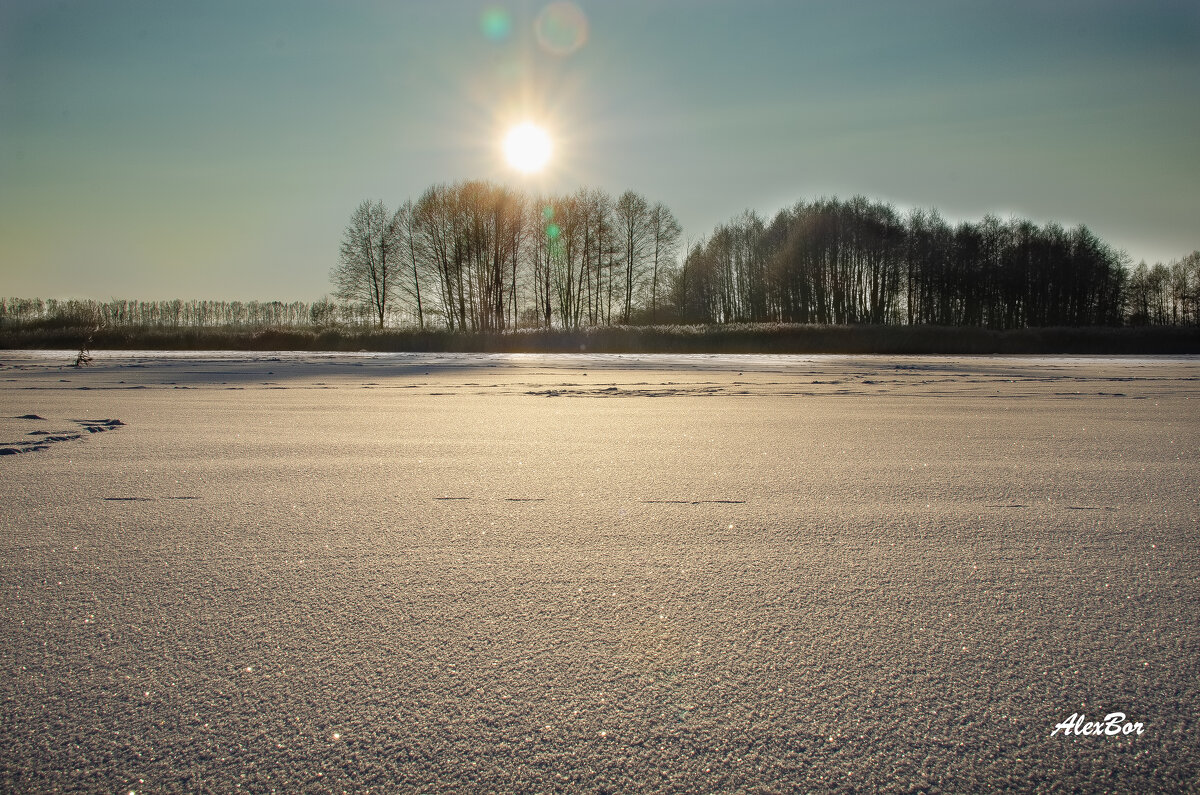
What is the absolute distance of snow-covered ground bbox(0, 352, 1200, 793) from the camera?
1.00 m

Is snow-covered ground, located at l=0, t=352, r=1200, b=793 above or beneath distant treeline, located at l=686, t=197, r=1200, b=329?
beneath

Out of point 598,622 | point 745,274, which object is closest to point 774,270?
point 745,274

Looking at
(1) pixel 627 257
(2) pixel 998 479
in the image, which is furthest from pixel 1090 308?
(2) pixel 998 479

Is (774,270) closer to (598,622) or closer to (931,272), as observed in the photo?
(931,272)

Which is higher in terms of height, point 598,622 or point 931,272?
point 931,272

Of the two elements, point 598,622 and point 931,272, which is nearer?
point 598,622

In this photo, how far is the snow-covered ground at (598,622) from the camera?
1005 mm

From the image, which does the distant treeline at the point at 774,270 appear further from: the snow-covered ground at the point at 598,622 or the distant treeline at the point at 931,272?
the snow-covered ground at the point at 598,622

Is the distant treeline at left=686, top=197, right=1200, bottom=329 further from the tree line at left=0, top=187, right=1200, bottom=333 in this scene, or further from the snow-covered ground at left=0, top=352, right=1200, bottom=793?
the snow-covered ground at left=0, top=352, right=1200, bottom=793

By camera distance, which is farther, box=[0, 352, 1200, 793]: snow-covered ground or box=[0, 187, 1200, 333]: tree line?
box=[0, 187, 1200, 333]: tree line

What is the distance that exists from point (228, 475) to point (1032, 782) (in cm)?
328

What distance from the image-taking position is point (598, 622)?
4.72 feet

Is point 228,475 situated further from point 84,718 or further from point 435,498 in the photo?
point 84,718

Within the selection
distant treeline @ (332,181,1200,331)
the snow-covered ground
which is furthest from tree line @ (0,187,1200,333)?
the snow-covered ground
